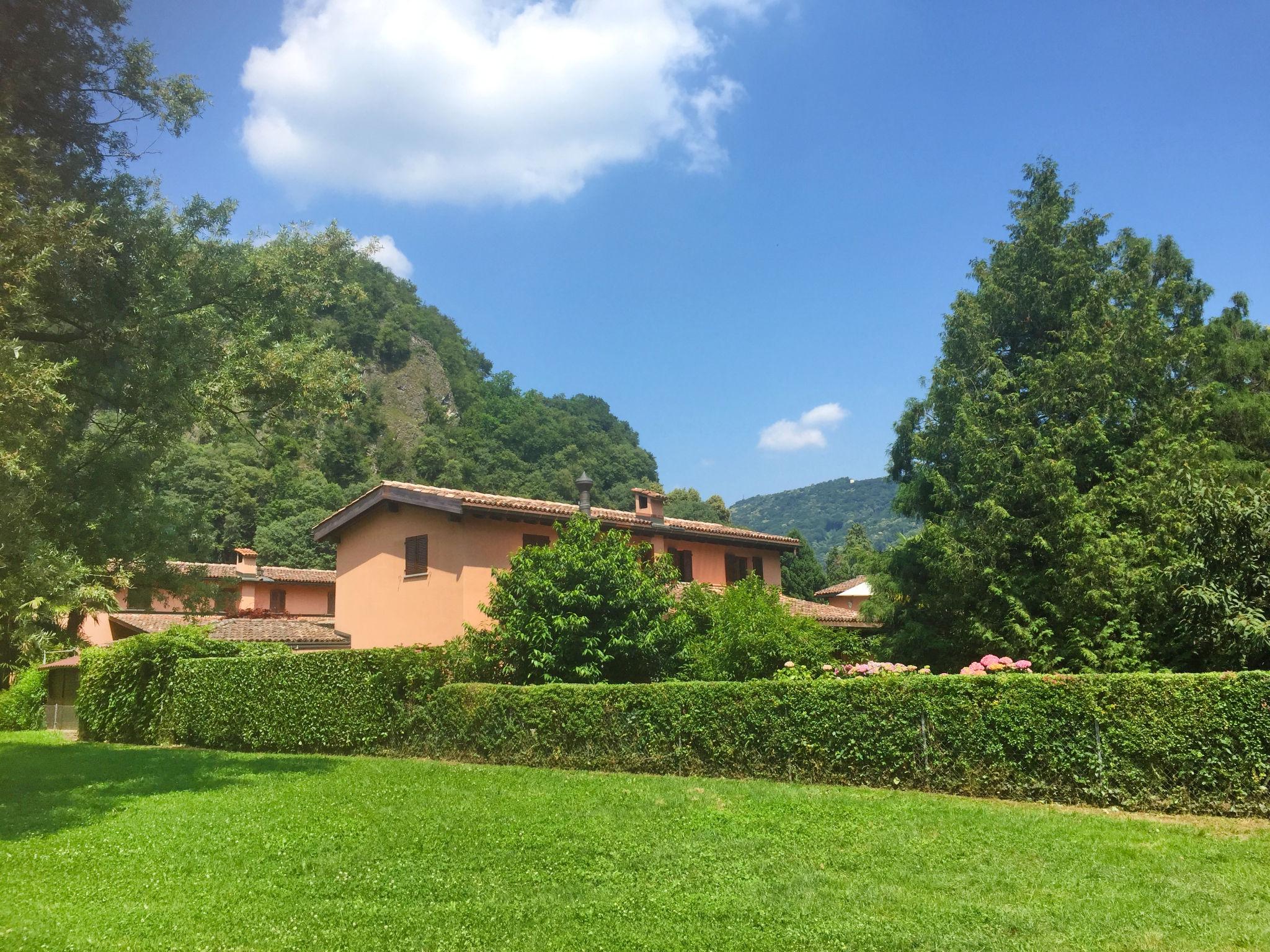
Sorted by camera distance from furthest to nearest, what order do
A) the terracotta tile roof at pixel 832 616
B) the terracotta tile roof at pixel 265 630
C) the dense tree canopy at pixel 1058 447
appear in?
the terracotta tile roof at pixel 832 616 < the terracotta tile roof at pixel 265 630 < the dense tree canopy at pixel 1058 447

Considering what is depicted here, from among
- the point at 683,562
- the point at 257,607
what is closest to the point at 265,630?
the point at 257,607

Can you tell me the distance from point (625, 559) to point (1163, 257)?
16.6 m

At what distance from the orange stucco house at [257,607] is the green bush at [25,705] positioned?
6.42ft

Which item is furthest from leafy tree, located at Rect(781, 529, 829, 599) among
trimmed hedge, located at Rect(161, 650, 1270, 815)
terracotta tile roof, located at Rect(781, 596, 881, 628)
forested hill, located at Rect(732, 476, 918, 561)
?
forested hill, located at Rect(732, 476, 918, 561)

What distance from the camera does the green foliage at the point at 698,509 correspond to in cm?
7006

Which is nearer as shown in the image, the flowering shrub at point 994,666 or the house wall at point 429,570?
the flowering shrub at point 994,666

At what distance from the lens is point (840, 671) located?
1549cm

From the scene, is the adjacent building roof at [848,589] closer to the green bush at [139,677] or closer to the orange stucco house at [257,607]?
the orange stucco house at [257,607]

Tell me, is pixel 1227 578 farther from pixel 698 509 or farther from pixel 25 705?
pixel 698 509

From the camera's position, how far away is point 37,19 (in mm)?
12531

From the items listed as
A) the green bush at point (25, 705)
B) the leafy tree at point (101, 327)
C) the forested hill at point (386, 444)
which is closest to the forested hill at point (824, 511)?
the forested hill at point (386, 444)

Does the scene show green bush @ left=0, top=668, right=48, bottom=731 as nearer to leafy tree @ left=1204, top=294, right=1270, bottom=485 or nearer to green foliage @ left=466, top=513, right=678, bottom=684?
green foliage @ left=466, top=513, right=678, bottom=684

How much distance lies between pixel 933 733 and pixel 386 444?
236ft

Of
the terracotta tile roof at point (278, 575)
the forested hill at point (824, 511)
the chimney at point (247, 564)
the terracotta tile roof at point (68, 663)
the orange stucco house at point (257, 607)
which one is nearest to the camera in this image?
the orange stucco house at point (257, 607)
